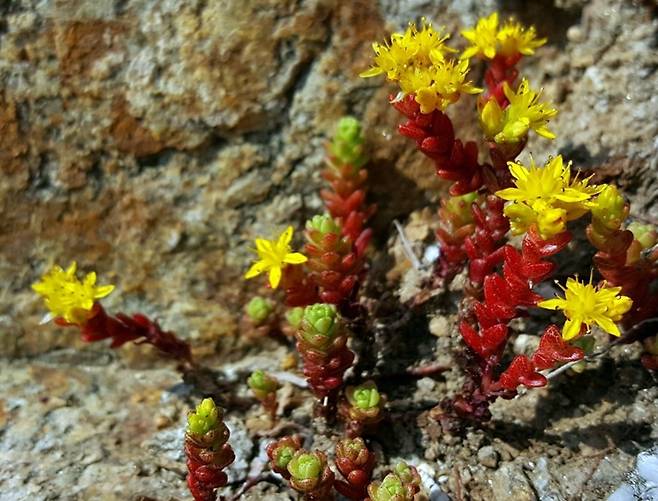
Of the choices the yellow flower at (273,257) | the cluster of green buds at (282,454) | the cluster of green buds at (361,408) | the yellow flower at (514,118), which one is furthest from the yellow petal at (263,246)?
the yellow flower at (514,118)

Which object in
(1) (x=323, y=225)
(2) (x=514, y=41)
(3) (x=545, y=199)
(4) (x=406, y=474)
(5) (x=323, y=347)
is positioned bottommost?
(4) (x=406, y=474)

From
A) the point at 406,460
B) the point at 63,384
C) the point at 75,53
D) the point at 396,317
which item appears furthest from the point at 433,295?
the point at 75,53

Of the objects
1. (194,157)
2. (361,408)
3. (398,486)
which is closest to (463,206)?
(361,408)

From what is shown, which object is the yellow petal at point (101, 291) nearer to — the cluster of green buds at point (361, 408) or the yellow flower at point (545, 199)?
the cluster of green buds at point (361, 408)

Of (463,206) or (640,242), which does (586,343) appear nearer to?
(640,242)

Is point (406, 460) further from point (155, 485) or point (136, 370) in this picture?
point (136, 370)

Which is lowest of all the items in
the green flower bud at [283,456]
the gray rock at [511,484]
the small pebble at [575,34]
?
the gray rock at [511,484]
